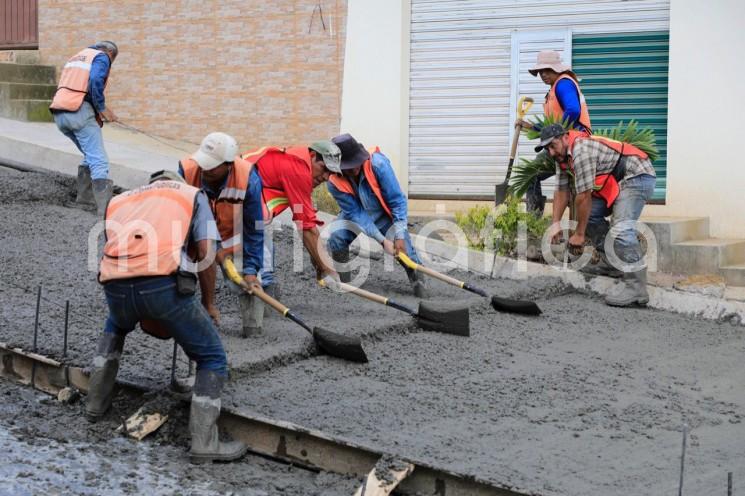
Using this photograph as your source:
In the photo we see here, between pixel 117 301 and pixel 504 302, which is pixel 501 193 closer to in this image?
pixel 504 302

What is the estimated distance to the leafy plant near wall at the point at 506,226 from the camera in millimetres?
9594

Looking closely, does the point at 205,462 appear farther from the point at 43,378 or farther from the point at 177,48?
the point at 177,48

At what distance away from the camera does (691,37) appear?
1048cm

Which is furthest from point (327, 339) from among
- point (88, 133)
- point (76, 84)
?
point (76, 84)

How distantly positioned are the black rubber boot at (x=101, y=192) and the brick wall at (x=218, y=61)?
4195 mm

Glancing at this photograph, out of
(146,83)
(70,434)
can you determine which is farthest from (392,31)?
(70,434)

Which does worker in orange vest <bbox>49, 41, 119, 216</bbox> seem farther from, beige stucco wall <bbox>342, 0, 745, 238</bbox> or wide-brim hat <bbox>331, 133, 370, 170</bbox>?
beige stucco wall <bbox>342, 0, 745, 238</bbox>

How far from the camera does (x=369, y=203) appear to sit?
27.8ft

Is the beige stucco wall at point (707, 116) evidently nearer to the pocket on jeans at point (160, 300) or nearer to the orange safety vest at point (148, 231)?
the orange safety vest at point (148, 231)

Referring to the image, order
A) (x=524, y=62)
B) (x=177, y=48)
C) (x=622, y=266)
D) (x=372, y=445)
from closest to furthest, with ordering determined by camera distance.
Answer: (x=372, y=445) < (x=622, y=266) < (x=524, y=62) < (x=177, y=48)

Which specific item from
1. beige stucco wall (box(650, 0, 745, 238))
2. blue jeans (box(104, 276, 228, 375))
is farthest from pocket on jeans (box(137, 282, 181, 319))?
beige stucco wall (box(650, 0, 745, 238))

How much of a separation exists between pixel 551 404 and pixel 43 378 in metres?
2.95

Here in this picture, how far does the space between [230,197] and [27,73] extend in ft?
32.1

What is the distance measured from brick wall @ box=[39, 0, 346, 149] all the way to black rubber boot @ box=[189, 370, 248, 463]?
8317 millimetres
